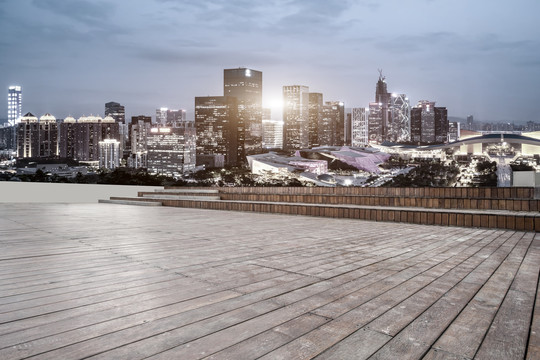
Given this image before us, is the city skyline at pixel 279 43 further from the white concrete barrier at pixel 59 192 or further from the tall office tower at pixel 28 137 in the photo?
the white concrete barrier at pixel 59 192

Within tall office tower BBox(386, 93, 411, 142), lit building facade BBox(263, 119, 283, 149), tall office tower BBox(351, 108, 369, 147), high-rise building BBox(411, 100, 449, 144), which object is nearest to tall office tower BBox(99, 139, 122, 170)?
high-rise building BBox(411, 100, 449, 144)

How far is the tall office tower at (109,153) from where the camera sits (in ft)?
142

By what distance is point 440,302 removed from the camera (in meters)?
1.75

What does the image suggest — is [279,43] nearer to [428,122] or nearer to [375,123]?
[428,122]

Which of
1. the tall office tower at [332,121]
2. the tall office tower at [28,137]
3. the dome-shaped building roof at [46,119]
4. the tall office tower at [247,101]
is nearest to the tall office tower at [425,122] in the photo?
the tall office tower at [332,121]

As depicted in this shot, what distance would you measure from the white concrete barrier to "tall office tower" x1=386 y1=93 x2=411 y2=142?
69.6 m

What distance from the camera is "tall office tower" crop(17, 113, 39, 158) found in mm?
27141

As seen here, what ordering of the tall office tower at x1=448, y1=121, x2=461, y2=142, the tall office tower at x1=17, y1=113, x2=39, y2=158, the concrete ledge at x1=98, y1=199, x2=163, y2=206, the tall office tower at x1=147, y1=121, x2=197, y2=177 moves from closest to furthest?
1. the concrete ledge at x1=98, y1=199, x2=163, y2=206
2. the tall office tower at x1=17, y1=113, x2=39, y2=158
3. the tall office tower at x1=448, y1=121, x2=461, y2=142
4. the tall office tower at x1=147, y1=121, x2=197, y2=177

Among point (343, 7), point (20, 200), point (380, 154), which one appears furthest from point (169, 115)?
point (20, 200)

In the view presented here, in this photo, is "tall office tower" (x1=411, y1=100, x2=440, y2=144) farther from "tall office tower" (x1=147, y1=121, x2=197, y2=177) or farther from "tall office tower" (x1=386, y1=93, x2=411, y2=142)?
"tall office tower" (x1=147, y1=121, x2=197, y2=177)

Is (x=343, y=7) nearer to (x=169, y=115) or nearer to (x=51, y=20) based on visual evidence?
(x=51, y=20)

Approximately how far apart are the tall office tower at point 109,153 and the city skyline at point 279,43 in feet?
26.8

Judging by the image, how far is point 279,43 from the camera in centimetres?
5984

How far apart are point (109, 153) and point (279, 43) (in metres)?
32.1
